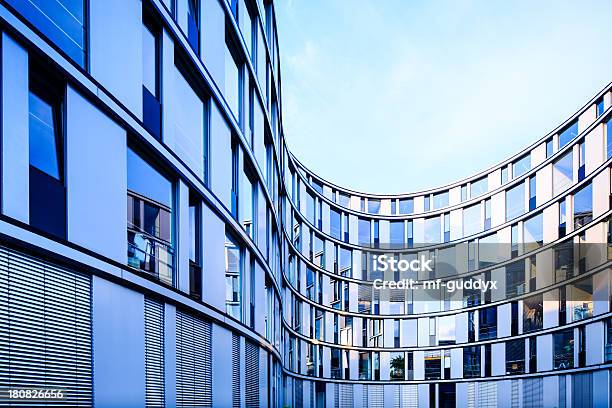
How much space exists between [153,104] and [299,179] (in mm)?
30345

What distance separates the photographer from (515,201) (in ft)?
134

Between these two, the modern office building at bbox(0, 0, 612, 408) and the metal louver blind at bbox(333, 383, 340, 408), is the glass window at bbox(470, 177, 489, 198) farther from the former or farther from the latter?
the metal louver blind at bbox(333, 383, 340, 408)

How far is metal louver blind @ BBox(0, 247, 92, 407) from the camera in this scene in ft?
22.2

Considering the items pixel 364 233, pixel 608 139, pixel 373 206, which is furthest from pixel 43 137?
pixel 373 206

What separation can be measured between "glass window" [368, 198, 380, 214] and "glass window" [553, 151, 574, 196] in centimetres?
1748

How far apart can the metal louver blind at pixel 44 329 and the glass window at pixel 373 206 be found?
141 ft

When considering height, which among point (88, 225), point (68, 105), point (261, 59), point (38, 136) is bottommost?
point (88, 225)

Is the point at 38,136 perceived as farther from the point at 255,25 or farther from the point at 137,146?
the point at 255,25

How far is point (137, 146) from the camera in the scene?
10555mm

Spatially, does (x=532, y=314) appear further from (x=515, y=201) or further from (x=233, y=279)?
(x=233, y=279)

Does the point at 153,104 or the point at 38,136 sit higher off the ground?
the point at 153,104

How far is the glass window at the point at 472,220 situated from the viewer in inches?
1766

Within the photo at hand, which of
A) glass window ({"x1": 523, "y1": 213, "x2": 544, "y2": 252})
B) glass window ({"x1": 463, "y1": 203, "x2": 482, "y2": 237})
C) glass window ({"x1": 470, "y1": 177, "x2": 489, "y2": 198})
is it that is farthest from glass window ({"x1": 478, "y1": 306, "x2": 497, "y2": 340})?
glass window ({"x1": 470, "y1": 177, "x2": 489, "y2": 198})

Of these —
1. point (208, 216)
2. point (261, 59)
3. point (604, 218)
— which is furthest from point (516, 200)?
point (208, 216)
